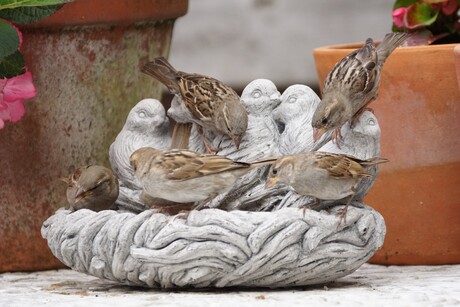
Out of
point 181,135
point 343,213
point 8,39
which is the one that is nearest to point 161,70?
point 181,135

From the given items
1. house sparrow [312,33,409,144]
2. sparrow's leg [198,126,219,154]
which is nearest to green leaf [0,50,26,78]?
sparrow's leg [198,126,219,154]

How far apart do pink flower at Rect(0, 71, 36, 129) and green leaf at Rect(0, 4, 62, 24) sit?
0.63 ft

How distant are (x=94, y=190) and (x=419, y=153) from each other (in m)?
1.17

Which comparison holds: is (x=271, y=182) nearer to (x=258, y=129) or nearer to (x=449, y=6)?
(x=258, y=129)

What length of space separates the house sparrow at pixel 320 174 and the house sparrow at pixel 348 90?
14 cm

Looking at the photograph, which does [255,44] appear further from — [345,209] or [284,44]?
[345,209]

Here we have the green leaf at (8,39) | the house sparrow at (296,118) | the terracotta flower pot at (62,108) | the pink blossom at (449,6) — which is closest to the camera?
the green leaf at (8,39)

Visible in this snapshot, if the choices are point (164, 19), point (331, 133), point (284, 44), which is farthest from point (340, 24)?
point (331, 133)

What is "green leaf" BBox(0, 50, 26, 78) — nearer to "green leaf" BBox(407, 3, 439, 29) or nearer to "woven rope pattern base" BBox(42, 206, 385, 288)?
"woven rope pattern base" BBox(42, 206, 385, 288)

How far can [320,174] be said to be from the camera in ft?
12.7

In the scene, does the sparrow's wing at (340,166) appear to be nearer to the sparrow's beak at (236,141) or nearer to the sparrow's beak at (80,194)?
the sparrow's beak at (236,141)

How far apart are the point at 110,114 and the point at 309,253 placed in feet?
3.93

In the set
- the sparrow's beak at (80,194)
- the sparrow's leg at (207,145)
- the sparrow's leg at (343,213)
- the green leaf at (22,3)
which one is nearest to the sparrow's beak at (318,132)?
the sparrow's leg at (343,213)

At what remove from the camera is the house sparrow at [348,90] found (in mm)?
4016
